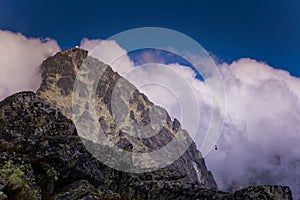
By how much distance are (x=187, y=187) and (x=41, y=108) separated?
11175 mm

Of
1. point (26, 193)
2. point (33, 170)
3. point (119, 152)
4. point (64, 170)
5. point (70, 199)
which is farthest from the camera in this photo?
point (119, 152)

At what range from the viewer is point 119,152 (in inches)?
965

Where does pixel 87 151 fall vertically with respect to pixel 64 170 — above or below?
above

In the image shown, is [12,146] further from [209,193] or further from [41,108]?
[209,193]

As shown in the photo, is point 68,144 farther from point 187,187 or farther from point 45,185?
point 187,187

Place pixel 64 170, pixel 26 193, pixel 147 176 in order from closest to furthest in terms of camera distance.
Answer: pixel 26 193
pixel 64 170
pixel 147 176

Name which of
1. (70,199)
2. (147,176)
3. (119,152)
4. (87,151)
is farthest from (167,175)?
(70,199)

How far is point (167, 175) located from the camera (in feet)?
77.6

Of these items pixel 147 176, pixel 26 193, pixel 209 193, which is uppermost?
pixel 147 176

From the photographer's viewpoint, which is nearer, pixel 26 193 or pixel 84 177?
pixel 26 193

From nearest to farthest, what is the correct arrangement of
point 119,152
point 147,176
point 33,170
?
1. point 33,170
2. point 147,176
3. point 119,152

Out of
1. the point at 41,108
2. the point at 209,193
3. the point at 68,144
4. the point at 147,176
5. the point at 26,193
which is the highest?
the point at 41,108

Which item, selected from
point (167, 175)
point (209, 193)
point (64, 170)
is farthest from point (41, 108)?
point (209, 193)

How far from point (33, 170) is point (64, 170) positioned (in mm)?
2176
